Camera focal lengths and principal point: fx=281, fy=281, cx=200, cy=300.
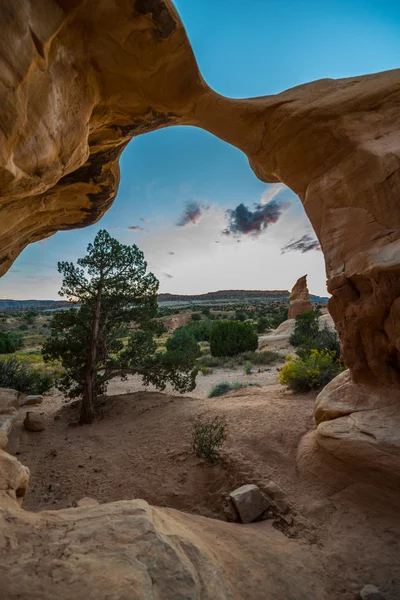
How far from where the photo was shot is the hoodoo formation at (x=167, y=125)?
93.9 inches

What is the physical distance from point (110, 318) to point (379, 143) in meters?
9.51

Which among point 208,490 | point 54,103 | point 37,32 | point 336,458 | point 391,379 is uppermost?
point 37,32

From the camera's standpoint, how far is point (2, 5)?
285cm

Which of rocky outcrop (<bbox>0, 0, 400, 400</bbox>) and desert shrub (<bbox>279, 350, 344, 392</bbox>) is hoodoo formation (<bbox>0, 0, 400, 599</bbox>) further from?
desert shrub (<bbox>279, 350, 344, 392</bbox>)

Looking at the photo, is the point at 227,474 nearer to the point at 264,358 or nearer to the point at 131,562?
the point at 131,562

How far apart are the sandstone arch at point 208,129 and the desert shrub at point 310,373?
145 inches

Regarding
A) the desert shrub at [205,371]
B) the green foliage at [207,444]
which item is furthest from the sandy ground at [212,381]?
the green foliage at [207,444]

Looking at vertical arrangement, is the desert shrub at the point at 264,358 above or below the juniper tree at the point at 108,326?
below

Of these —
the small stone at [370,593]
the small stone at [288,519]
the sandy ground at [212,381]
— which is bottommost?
the sandy ground at [212,381]

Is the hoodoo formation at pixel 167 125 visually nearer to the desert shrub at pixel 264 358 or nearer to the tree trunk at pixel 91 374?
the tree trunk at pixel 91 374

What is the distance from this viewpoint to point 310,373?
383 inches

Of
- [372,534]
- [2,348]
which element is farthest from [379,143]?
[2,348]

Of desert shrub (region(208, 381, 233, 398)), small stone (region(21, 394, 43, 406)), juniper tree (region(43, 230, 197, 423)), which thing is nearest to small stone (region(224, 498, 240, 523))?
juniper tree (region(43, 230, 197, 423))

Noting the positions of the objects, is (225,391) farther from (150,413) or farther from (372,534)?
(372,534)
